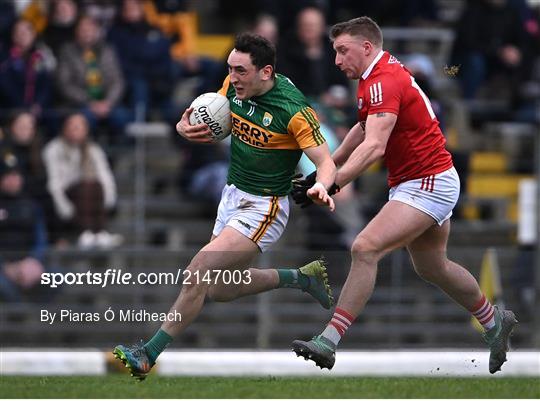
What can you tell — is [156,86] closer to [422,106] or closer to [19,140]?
[19,140]

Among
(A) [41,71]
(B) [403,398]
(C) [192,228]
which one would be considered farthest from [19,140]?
(B) [403,398]

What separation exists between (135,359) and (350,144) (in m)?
2.18

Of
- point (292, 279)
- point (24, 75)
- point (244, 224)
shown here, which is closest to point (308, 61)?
point (24, 75)

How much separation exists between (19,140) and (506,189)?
5.41 metres

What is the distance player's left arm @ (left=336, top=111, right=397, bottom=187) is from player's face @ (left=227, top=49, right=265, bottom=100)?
2.76 ft

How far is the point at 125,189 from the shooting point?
16.1m

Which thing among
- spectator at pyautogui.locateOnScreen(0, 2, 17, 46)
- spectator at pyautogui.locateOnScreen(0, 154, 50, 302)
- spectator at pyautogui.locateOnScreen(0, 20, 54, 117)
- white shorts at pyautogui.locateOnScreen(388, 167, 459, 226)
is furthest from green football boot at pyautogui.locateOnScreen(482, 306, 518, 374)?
spectator at pyautogui.locateOnScreen(0, 2, 17, 46)

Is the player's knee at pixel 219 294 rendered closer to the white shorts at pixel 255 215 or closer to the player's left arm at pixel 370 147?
the white shorts at pixel 255 215

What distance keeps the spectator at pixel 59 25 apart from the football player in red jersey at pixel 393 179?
232 inches

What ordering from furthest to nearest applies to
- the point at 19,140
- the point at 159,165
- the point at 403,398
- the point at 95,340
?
the point at 159,165 < the point at 19,140 < the point at 95,340 < the point at 403,398

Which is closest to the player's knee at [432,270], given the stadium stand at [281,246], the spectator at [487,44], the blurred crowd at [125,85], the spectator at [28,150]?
the stadium stand at [281,246]

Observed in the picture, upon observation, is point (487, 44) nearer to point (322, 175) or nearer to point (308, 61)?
point (308, 61)

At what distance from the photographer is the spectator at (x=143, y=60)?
16.5 meters

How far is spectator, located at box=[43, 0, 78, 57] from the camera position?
16375mm
